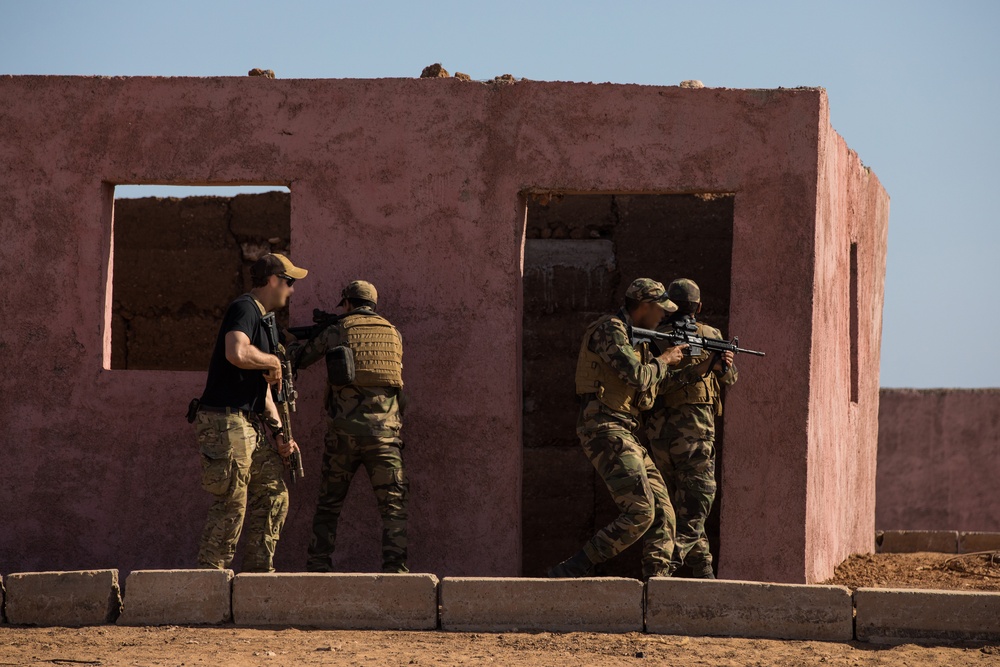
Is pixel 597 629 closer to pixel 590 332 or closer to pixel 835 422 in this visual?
pixel 590 332

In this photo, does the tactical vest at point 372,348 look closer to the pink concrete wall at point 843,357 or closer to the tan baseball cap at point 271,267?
the tan baseball cap at point 271,267

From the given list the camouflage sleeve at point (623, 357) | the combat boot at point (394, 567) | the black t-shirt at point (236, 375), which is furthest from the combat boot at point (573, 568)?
Result: the black t-shirt at point (236, 375)

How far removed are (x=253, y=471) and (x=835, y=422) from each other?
392 cm

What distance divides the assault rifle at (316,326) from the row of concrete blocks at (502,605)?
1.40 metres

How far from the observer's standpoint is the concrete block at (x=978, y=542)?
39.5 ft

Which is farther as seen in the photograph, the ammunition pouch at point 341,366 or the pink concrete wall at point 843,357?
the pink concrete wall at point 843,357

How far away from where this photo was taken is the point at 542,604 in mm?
6512

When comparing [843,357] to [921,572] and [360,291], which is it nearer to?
[921,572]

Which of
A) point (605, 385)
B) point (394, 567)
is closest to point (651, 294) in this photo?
point (605, 385)

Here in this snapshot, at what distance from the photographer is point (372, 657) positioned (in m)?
5.98

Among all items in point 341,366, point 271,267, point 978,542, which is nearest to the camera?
point 271,267

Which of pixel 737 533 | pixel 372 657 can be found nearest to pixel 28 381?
pixel 372 657

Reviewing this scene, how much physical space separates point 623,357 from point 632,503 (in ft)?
2.47

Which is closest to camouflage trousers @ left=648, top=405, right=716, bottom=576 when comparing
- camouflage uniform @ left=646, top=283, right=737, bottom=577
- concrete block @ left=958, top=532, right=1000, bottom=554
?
camouflage uniform @ left=646, top=283, right=737, bottom=577
